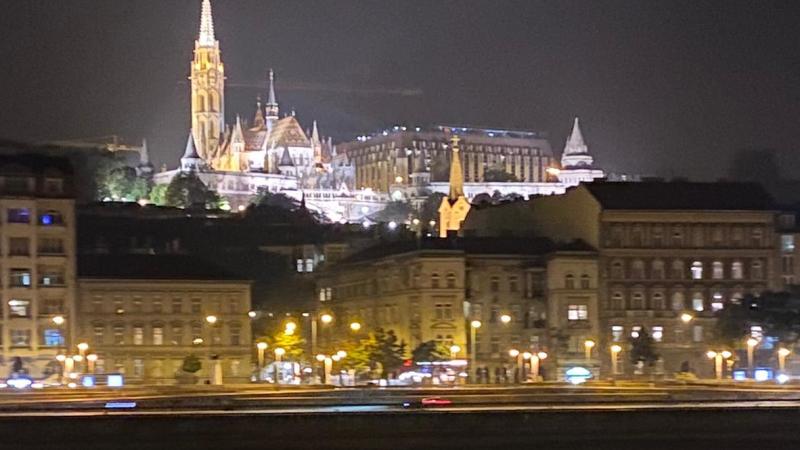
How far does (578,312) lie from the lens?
106 m

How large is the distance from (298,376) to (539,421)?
52.7 m

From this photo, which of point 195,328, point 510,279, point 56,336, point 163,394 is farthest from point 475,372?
point 163,394

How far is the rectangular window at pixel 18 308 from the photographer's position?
9488 centimetres

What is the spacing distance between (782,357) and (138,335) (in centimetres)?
3411

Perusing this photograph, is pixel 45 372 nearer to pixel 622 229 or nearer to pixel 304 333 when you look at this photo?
pixel 304 333

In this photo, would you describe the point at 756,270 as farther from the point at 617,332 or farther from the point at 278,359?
the point at 278,359

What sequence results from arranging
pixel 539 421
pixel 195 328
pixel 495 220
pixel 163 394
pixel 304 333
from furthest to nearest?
pixel 495 220
pixel 304 333
pixel 195 328
pixel 163 394
pixel 539 421

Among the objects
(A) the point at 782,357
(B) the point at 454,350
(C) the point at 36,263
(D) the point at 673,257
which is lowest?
(A) the point at 782,357

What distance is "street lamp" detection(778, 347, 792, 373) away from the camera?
90887 mm

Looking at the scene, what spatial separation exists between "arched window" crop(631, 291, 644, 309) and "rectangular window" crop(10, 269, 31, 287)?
3486 cm

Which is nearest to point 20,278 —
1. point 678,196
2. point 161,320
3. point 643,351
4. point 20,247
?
point 20,247

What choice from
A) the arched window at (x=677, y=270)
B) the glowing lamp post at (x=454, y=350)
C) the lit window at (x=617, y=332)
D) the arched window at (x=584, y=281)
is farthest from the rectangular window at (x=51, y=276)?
the arched window at (x=677, y=270)

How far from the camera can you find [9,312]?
9475cm

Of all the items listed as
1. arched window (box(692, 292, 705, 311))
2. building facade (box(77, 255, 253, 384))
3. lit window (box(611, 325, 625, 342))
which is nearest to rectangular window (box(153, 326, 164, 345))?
building facade (box(77, 255, 253, 384))
